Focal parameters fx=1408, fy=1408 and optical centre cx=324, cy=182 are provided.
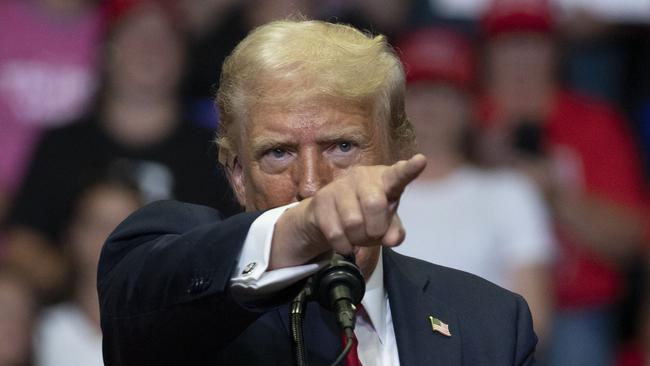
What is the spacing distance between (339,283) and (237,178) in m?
0.92

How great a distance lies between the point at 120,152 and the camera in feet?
17.5

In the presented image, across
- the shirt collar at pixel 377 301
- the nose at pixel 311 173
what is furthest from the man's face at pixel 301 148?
the shirt collar at pixel 377 301

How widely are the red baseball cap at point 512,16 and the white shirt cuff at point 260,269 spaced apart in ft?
11.9

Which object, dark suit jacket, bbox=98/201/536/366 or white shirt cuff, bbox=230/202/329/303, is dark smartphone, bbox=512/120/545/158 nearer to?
dark suit jacket, bbox=98/201/536/366

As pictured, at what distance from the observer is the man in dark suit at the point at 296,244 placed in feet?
6.91

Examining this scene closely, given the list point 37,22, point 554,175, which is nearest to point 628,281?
point 554,175

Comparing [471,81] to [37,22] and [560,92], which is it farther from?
[37,22]

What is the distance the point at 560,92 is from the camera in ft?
18.8

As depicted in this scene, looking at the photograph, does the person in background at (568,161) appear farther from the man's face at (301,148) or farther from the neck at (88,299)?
the man's face at (301,148)

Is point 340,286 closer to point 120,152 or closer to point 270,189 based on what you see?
point 270,189

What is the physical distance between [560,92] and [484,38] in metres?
0.38

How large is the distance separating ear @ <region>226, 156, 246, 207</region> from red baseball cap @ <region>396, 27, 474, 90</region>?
267 cm

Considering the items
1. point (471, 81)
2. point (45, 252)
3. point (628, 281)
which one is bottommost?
point (628, 281)

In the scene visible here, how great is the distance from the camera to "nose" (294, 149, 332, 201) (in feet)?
8.68
